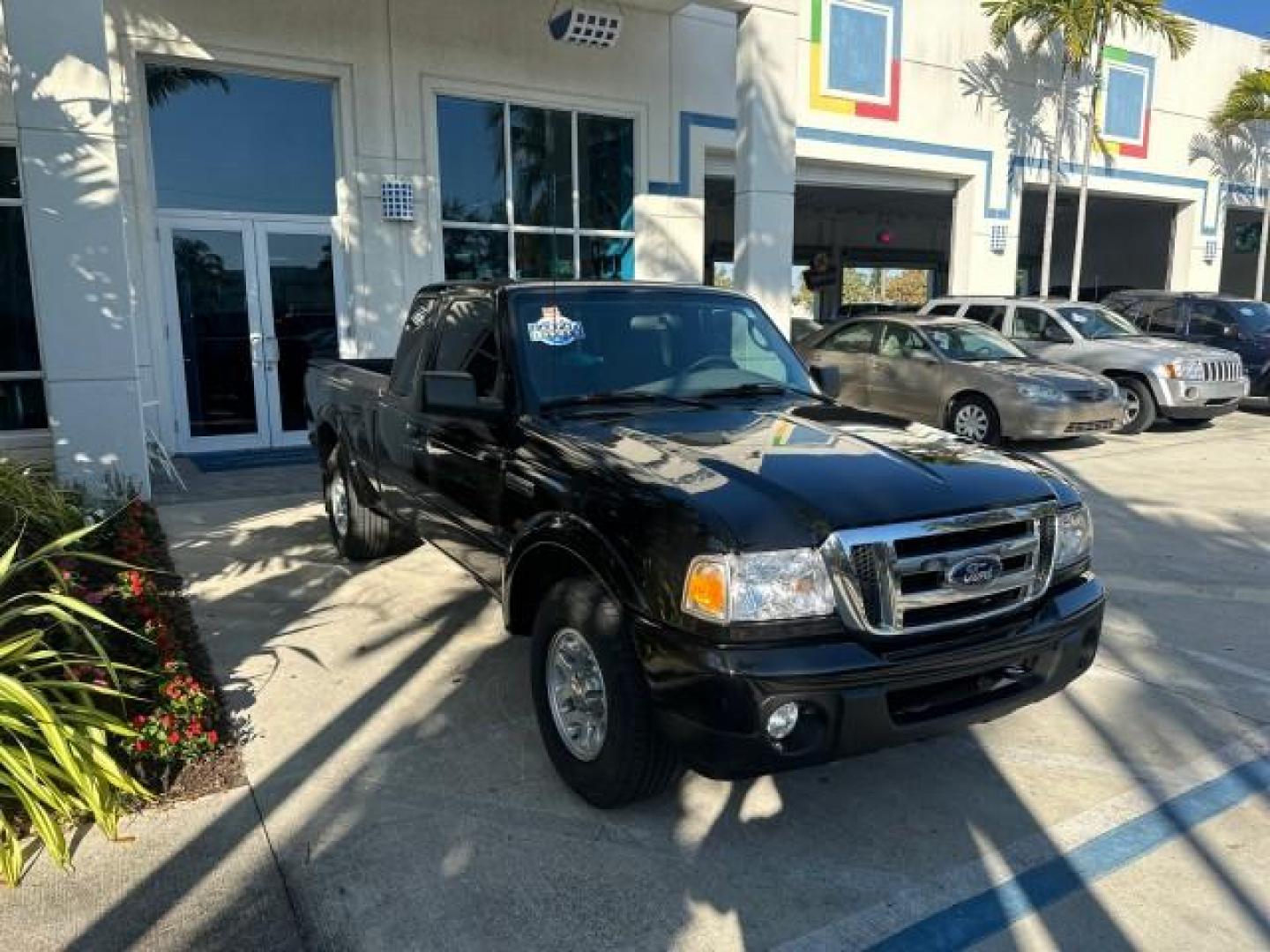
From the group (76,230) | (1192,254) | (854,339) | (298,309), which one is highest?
(1192,254)

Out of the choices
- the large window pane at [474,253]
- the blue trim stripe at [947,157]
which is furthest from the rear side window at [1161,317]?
the large window pane at [474,253]

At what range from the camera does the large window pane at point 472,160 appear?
12094 millimetres

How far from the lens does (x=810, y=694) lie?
2748 mm

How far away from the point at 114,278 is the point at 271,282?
12.0 ft

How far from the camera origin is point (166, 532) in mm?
7496

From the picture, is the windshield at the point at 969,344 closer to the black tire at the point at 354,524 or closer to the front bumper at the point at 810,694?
the black tire at the point at 354,524

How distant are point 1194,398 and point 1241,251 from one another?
747 inches

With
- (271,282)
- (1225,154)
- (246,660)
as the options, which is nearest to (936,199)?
(1225,154)

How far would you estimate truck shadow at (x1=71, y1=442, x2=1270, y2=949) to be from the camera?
111 inches

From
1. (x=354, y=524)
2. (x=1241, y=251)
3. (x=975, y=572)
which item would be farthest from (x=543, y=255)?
(x=1241, y=251)

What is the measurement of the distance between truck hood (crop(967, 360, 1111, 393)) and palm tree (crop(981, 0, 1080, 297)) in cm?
796

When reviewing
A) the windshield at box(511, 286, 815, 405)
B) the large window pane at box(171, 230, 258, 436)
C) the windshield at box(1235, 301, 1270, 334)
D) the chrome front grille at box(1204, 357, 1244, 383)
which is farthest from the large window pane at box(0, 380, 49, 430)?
the windshield at box(1235, 301, 1270, 334)

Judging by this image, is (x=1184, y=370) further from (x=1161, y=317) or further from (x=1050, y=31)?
(x=1050, y=31)

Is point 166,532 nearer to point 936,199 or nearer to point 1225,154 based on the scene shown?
point 936,199
